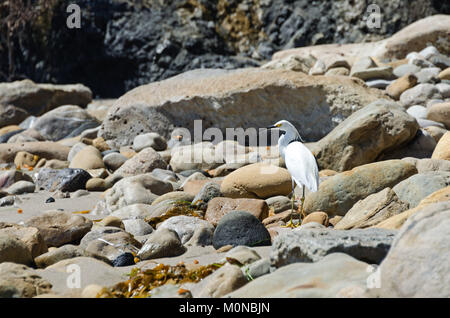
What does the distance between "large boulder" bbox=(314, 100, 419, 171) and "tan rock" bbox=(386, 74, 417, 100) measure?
9.67 feet

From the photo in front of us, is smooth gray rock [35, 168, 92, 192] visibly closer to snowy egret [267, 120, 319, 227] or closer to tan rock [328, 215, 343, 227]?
snowy egret [267, 120, 319, 227]

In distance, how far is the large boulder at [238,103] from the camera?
8336mm

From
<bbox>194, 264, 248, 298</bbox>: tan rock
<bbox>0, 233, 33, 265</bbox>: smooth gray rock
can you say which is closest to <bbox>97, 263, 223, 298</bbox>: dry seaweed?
<bbox>194, 264, 248, 298</bbox>: tan rock

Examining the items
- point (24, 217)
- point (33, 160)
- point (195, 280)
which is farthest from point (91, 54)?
point (195, 280)

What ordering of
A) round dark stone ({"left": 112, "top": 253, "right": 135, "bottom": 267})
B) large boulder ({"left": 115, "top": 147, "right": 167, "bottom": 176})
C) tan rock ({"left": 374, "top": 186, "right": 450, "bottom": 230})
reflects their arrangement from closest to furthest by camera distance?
tan rock ({"left": 374, "top": 186, "right": 450, "bottom": 230}) < round dark stone ({"left": 112, "top": 253, "right": 135, "bottom": 267}) < large boulder ({"left": 115, "top": 147, "right": 167, "bottom": 176})

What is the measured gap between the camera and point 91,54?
16.2 metres

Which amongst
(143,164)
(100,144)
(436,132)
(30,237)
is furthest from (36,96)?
(30,237)

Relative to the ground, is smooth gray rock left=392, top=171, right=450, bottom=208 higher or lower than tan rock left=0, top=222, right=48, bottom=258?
higher

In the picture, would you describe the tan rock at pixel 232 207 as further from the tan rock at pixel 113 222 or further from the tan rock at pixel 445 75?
the tan rock at pixel 445 75

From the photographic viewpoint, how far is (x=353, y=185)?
16.5 feet

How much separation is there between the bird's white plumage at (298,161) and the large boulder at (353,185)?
10.1 inches

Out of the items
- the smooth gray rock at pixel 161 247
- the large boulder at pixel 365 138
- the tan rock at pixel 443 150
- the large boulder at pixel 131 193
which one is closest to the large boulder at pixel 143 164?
the large boulder at pixel 131 193

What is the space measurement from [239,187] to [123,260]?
1850mm

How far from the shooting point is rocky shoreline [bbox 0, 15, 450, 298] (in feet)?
9.89
